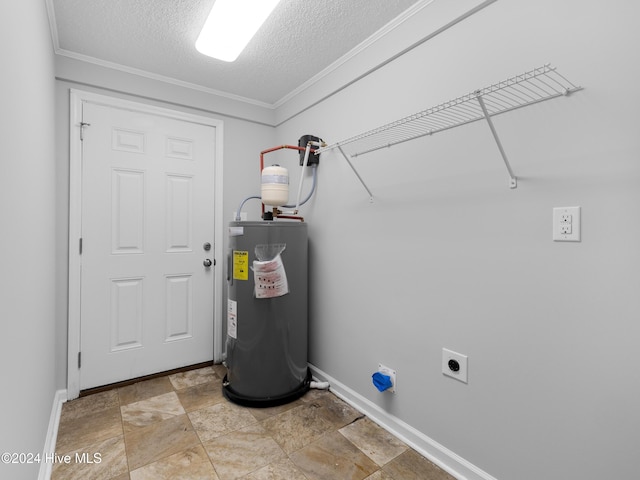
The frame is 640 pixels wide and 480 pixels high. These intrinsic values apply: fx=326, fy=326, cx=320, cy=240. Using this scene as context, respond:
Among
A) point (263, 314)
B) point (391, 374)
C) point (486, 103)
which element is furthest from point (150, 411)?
point (486, 103)


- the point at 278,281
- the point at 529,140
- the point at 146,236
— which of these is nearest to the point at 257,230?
the point at 278,281

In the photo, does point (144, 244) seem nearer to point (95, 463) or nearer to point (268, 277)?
point (268, 277)

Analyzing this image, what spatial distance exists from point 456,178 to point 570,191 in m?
0.46

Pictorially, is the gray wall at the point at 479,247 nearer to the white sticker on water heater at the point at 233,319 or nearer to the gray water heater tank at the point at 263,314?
the gray water heater tank at the point at 263,314

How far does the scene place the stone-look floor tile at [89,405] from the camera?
6.51 ft

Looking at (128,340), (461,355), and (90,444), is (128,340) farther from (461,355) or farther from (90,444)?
(461,355)

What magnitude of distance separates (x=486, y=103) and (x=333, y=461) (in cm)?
180

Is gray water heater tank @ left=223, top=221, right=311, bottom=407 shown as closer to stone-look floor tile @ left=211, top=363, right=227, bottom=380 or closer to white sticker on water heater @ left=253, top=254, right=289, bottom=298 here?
white sticker on water heater @ left=253, top=254, right=289, bottom=298

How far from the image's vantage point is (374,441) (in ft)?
5.74

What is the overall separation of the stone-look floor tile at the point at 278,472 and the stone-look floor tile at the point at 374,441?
1.17ft

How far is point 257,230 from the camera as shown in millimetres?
2070

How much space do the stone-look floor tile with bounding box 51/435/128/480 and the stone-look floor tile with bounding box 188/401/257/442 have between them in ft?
1.23

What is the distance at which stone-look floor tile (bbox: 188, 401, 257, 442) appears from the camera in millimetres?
1825

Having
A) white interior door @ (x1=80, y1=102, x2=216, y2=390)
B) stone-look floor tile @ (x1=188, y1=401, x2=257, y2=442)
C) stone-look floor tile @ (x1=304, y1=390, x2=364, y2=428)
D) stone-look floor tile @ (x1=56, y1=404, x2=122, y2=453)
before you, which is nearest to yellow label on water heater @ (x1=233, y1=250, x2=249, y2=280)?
white interior door @ (x1=80, y1=102, x2=216, y2=390)
